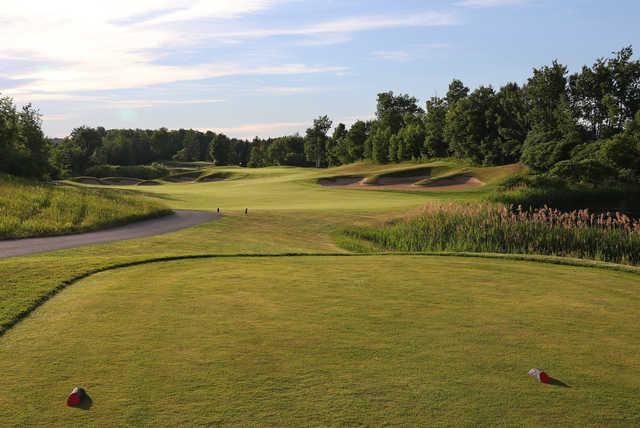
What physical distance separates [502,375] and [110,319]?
14.3ft

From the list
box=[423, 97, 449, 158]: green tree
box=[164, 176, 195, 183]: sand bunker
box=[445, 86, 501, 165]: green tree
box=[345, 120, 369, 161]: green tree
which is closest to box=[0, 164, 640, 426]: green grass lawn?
box=[445, 86, 501, 165]: green tree

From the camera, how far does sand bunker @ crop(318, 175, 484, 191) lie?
43562 millimetres

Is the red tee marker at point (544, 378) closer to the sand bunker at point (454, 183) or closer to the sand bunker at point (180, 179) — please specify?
the sand bunker at point (454, 183)

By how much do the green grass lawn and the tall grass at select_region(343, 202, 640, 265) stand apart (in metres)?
7.25

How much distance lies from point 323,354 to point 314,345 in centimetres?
25

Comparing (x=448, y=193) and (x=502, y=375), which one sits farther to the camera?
(x=448, y=193)

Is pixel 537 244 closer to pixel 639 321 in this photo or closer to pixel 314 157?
pixel 639 321

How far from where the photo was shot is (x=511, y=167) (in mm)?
46219

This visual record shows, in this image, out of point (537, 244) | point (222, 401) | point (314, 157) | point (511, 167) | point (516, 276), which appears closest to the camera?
point (222, 401)

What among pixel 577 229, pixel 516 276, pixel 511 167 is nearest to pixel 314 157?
pixel 511 167

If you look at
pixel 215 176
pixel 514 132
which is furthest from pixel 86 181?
pixel 514 132

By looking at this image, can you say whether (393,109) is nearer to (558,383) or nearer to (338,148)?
(338,148)

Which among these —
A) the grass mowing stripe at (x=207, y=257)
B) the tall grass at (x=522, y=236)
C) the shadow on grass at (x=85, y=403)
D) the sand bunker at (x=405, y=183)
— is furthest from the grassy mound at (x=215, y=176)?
the shadow on grass at (x=85, y=403)

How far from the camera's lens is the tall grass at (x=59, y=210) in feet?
53.9
